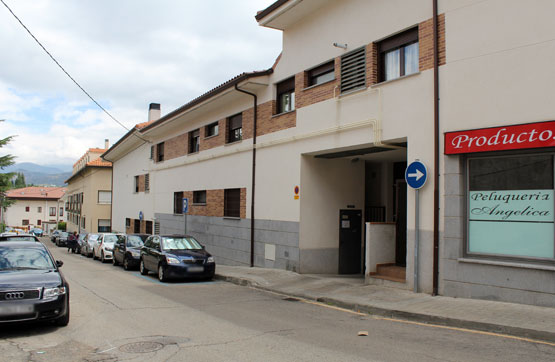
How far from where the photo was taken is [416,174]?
9.52 meters

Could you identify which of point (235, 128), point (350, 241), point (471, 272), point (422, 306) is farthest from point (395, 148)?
point (235, 128)

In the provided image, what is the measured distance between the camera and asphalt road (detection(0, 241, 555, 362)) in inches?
219

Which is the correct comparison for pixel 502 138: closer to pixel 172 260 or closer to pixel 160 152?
pixel 172 260

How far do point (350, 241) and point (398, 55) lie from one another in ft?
19.6

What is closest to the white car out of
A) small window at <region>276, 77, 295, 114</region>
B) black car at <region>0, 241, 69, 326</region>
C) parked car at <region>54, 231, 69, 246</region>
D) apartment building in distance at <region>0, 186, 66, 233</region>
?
small window at <region>276, 77, 295, 114</region>

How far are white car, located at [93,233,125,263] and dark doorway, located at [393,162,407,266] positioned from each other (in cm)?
1391

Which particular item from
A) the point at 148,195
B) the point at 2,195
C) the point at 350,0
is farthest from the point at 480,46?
the point at 2,195

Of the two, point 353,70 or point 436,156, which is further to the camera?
point 353,70

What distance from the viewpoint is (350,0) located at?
466 inches

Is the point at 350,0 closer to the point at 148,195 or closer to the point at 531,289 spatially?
the point at 531,289

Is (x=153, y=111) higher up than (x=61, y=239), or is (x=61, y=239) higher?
(x=153, y=111)

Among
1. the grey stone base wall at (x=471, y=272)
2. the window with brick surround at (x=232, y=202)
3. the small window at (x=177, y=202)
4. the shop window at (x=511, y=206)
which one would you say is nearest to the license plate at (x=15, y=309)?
the grey stone base wall at (x=471, y=272)

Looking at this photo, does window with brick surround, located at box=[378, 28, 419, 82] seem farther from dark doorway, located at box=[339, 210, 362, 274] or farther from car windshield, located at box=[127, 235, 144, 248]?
car windshield, located at box=[127, 235, 144, 248]

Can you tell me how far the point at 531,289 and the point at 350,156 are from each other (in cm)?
653
